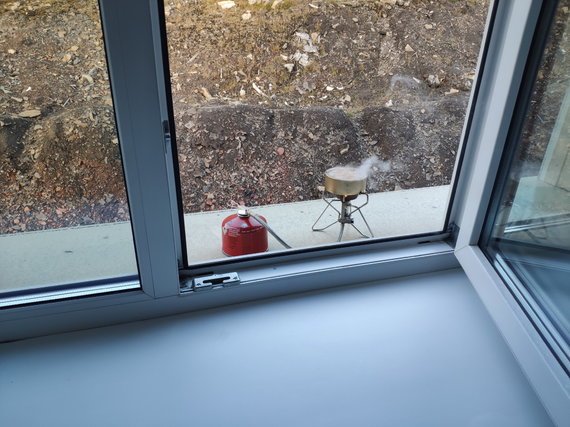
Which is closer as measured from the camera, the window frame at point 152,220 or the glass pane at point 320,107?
the window frame at point 152,220

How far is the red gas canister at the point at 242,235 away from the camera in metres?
1.22

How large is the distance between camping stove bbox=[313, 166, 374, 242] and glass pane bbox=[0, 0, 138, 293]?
714 millimetres

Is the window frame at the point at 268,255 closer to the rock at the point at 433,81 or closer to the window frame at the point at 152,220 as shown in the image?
the window frame at the point at 152,220

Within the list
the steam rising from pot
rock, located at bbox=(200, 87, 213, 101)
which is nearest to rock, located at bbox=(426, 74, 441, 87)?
the steam rising from pot

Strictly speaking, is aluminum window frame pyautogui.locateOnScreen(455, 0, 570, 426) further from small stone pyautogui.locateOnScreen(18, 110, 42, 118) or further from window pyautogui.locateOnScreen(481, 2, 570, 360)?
small stone pyautogui.locateOnScreen(18, 110, 42, 118)

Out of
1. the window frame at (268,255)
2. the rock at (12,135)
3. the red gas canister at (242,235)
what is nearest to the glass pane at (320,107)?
the red gas canister at (242,235)

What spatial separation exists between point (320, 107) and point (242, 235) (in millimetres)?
852

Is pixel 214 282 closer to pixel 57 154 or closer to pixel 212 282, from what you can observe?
pixel 212 282

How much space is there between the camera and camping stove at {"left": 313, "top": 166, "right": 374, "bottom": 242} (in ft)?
4.42

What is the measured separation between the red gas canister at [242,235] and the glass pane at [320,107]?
0.72 ft

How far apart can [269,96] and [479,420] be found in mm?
1378

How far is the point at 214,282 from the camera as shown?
944 millimetres

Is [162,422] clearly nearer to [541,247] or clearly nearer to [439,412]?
[439,412]

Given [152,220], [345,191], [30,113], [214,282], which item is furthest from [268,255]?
[30,113]
